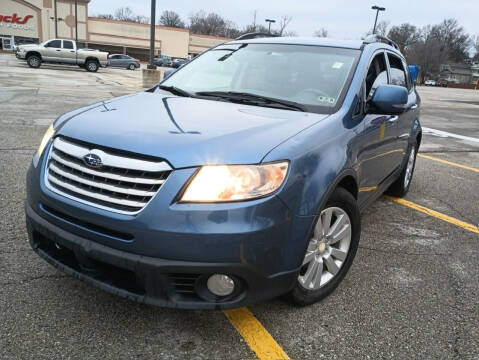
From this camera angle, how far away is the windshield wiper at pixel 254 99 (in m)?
2.89

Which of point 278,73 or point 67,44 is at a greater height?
point 278,73

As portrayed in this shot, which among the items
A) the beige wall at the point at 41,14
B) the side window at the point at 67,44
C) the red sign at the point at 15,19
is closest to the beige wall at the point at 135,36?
the beige wall at the point at 41,14

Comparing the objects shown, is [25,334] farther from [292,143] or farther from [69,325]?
[292,143]

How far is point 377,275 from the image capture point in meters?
3.11

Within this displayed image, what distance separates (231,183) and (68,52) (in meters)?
28.4

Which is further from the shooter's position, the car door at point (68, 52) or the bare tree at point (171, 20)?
the bare tree at point (171, 20)

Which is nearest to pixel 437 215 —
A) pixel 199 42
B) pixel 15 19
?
pixel 15 19

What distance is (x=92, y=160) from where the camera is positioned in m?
2.10

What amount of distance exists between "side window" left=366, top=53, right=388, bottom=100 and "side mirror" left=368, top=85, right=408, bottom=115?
0.63 ft

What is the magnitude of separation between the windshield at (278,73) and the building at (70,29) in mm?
54983

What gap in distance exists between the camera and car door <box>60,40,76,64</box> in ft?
87.5

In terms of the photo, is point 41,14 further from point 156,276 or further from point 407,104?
point 156,276

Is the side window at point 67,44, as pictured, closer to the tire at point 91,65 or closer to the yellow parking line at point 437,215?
the tire at point 91,65

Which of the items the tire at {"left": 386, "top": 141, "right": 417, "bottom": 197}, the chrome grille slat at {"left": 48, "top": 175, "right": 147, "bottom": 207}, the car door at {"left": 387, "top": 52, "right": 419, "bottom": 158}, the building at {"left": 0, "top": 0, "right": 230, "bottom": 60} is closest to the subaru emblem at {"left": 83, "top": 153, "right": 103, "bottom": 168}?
the chrome grille slat at {"left": 48, "top": 175, "right": 147, "bottom": 207}
